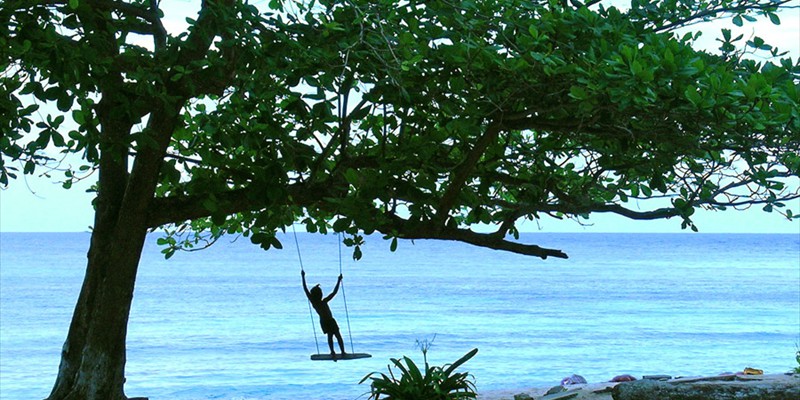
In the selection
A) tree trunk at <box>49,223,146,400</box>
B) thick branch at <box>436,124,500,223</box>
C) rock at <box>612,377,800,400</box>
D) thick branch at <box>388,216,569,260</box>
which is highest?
thick branch at <box>436,124,500,223</box>

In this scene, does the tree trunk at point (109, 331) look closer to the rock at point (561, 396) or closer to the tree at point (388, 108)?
the tree at point (388, 108)

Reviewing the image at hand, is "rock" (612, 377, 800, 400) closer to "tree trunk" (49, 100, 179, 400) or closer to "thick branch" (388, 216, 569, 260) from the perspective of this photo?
"thick branch" (388, 216, 569, 260)

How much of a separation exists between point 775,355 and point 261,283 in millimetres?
29659

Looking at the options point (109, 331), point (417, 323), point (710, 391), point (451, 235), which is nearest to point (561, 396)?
point (710, 391)

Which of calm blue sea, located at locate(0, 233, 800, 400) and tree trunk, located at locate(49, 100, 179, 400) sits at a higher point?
tree trunk, located at locate(49, 100, 179, 400)

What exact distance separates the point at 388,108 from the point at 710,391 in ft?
12.5

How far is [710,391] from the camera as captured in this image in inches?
354

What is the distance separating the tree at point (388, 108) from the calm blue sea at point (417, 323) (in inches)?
87.9

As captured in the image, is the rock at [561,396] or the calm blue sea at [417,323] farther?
the calm blue sea at [417,323]

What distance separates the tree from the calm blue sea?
87.9 inches

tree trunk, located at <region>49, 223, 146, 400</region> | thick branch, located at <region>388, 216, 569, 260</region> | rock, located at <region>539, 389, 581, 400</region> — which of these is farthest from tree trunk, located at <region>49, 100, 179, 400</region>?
rock, located at <region>539, 389, 581, 400</region>

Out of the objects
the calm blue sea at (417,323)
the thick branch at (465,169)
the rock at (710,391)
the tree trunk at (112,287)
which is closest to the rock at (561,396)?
the rock at (710,391)

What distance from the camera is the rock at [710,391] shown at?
898cm

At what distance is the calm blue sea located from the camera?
869 inches
